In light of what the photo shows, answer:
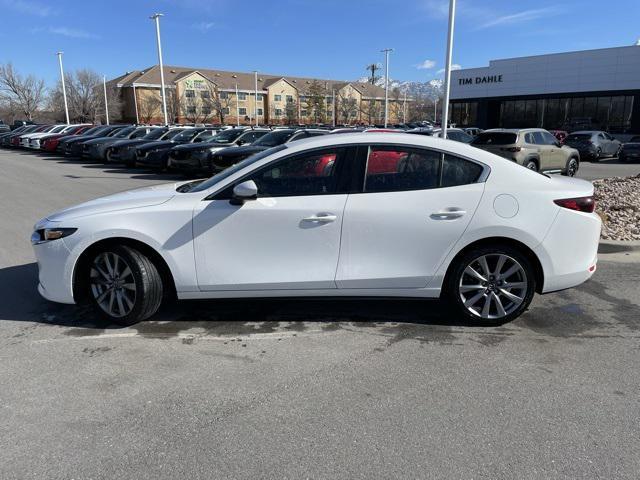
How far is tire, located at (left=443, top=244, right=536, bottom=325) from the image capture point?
4168 mm

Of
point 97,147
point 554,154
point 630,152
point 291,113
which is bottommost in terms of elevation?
point 630,152

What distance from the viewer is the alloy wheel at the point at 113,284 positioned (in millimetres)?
4199

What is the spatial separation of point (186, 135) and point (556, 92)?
1257 inches

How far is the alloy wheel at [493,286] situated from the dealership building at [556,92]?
38303 millimetres

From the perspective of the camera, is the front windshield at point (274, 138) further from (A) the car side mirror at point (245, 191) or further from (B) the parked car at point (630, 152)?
(B) the parked car at point (630, 152)

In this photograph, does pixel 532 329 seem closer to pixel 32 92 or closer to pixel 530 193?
pixel 530 193

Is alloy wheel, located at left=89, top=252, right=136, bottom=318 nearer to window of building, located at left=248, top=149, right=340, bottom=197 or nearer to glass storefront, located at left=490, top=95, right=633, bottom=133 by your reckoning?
window of building, located at left=248, top=149, right=340, bottom=197

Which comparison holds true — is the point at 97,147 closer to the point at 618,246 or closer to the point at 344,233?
the point at 344,233

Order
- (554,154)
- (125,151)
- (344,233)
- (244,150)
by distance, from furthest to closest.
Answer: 1. (125,151)
2. (554,154)
3. (244,150)
4. (344,233)

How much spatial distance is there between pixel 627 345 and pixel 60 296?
472 cm

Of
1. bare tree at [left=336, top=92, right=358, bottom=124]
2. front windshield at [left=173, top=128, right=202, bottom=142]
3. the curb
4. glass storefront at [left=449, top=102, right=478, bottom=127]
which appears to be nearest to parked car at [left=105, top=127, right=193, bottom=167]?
front windshield at [left=173, top=128, right=202, bottom=142]

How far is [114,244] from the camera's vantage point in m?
4.18

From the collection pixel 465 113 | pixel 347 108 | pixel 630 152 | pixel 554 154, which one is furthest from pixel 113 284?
pixel 347 108

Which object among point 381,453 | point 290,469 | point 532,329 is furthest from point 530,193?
point 290,469
